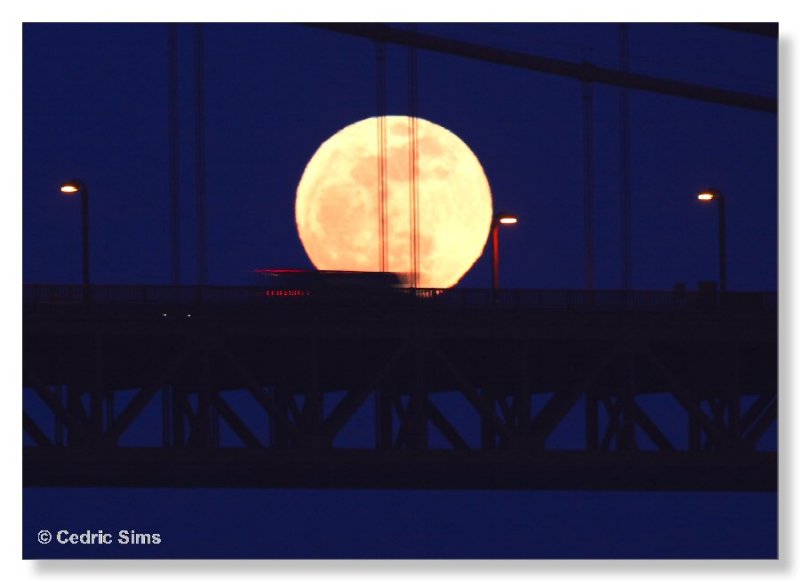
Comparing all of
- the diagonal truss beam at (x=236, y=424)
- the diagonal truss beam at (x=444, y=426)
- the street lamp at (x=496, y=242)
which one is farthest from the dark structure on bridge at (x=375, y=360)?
the diagonal truss beam at (x=444, y=426)

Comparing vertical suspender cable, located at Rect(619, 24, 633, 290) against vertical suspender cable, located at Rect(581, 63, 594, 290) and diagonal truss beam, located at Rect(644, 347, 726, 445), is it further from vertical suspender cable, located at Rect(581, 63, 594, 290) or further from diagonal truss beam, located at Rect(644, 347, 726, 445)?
diagonal truss beam, located at Rect(644, 347, 726, 445)

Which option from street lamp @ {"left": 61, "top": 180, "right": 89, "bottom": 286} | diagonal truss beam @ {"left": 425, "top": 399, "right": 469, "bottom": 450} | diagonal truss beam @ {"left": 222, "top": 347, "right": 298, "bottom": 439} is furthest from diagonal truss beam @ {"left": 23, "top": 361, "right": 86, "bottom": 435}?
diagonal truss beam @ {"left": 425, "top": 399, "right": 469, "bottom": 450}

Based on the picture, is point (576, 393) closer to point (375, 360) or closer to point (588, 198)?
point (375, 360)

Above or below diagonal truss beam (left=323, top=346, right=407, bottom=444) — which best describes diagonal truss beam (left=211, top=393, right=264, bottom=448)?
below

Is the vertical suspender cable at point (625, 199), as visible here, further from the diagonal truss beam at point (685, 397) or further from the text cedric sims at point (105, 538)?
the text cedric sims at point (105, 538)

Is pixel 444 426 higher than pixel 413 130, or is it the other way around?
pixel 413 130

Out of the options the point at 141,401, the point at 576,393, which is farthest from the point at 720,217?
the point at 141,401

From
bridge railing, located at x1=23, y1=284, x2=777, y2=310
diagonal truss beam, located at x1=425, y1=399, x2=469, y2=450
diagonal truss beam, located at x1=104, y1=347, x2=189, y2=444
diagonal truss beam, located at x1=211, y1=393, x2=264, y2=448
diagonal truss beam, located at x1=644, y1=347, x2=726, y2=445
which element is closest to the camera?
bridge railing, located at x1=23, y1=284, x2=777, y2=310
